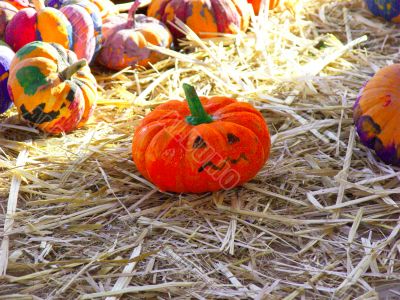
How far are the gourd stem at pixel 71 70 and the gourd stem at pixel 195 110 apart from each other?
75 cm

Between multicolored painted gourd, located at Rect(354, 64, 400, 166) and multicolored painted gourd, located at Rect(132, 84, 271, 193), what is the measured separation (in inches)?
21.1

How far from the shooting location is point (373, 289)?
239 cm

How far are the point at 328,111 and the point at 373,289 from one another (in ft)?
5.04

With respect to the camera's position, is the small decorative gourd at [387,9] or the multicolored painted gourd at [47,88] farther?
the small decorative gourd at [387,9]

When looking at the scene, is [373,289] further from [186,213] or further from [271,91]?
[271,91]

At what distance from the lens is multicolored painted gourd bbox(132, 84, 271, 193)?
286 cm

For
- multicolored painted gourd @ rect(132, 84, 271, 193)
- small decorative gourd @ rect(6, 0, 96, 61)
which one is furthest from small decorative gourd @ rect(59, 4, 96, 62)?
multicolored painted gourd @ rect(132, 84, 271, 193)

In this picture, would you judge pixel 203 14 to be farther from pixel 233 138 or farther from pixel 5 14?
pixel 233 138

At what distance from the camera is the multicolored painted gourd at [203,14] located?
15.2 ft

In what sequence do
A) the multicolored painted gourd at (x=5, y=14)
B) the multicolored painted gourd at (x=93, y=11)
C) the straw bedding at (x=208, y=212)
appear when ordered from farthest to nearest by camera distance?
the multicolored painted gourd at (x=93, y=11) < the multicolored painted gourd at (x=5, y=14) < the straw bedding at (x=208, y=212)

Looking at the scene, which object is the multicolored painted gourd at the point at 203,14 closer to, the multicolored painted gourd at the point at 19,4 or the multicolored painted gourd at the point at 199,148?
the multicolored painted gourd at the point at 19,4

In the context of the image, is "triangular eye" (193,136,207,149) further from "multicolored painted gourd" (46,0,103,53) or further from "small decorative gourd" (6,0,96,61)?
"multicolored painted gourd" (46,0,103,53)

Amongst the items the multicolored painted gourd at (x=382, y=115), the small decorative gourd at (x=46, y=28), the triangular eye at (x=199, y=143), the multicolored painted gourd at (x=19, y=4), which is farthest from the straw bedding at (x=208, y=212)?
the multicolored painted gourd at (x=19, y=4)

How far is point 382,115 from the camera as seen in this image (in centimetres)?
316
